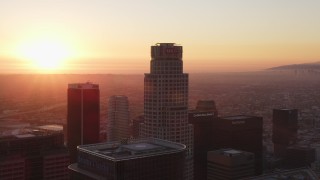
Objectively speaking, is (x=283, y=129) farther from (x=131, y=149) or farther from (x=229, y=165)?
(x=131, y=149)

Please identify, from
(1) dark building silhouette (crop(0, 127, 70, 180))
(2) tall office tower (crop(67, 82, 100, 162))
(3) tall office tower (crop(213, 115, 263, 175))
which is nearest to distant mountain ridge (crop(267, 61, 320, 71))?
(3) tall office tower (crop(213, 115, 263, 175))

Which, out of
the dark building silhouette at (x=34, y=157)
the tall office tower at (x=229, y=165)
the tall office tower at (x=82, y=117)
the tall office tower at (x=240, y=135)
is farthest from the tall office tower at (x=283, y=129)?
the dark building silhouette at (x=34, y=157)

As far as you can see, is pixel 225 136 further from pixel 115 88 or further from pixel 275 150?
pixel 115 88

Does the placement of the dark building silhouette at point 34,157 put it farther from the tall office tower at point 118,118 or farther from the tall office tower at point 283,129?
the tall office tower at point 283,129

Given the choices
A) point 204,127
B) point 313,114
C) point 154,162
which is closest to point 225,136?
point 204,127

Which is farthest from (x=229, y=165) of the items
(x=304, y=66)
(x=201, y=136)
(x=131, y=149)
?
(x=304, y=66)

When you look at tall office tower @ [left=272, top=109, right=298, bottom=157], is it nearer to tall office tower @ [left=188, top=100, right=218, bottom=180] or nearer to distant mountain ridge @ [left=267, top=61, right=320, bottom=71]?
tall office tower @ [left=188, top=100, right=218, bottom=180]
